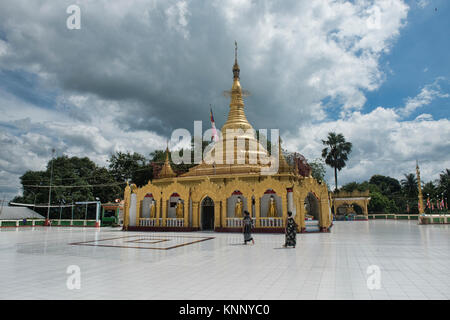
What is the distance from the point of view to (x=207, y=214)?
2462cm

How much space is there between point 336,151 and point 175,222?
124ft

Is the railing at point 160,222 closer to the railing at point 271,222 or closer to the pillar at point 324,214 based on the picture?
the railing at point 271,222

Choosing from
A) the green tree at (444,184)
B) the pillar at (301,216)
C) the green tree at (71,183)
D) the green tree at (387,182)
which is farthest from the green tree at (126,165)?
the green tree at (387,182)

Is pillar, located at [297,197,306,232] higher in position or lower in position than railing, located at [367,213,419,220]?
higher

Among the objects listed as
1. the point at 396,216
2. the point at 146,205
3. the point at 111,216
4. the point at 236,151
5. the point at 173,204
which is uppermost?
the point at 236,151

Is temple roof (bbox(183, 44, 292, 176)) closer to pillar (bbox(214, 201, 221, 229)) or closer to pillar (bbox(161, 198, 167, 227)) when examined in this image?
pillar (bbox(214, 201, 221, 229))

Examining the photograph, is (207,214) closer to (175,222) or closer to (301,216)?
(175,222)

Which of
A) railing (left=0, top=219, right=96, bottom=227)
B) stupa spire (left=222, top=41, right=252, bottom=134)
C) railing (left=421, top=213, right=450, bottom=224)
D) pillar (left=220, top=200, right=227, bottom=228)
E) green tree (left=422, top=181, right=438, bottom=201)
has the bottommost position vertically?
railing (left=0, top=219, right=96, bottom=227)

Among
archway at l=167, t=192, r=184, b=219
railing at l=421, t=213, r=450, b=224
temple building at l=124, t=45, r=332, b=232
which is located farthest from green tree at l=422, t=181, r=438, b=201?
archway at l=167, t=192, r=184, b=219

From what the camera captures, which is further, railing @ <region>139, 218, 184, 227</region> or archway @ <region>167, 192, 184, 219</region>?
archway @ <region>167, 192, 184, 219</region>

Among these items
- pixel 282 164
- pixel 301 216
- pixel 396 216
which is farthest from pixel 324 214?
pixel 396 216

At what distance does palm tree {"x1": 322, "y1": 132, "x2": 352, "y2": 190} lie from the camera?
2026 inches
